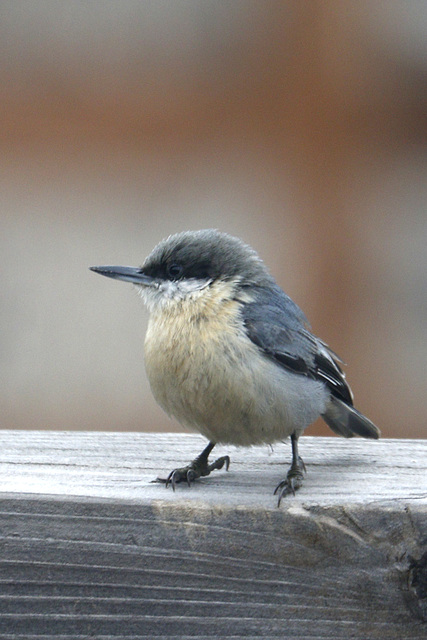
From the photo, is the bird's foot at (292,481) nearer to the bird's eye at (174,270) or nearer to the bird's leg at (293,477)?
the bird's leg at (293,477)

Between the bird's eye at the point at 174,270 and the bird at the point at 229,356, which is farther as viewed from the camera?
the bird's eye at the point at 174,270

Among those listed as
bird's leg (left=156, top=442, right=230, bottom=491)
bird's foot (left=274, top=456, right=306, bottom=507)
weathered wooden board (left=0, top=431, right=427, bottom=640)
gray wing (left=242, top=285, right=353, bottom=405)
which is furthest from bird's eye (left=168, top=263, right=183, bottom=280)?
weathered wooden board (left=0, top=431, right=427, bottom=640)

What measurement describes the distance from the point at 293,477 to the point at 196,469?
0.88 feet

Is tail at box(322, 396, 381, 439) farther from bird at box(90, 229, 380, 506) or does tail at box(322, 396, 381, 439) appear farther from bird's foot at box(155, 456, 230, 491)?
bird's foot at box(155, 456, 230, 491)

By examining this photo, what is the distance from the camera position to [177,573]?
183 cm

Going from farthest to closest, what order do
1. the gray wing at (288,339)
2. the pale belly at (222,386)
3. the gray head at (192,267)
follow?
1. the gray head at (192,267)
2. the gray wing at (288,339)
3. the pale belly at (222,386)

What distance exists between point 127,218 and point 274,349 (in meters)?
2.36

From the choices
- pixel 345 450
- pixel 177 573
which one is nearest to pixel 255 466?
pixel 345 450

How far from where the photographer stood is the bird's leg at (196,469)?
217 centimetres

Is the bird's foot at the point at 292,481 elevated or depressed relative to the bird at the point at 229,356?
depressed

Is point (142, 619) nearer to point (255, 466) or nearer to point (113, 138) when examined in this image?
point (255, 466)

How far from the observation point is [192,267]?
2904 millimetres

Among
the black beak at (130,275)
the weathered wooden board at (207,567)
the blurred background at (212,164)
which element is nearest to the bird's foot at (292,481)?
the weathered wooden board at (207,567)

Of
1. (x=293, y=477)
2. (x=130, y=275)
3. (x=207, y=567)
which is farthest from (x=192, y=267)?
(x=207, y=567)
